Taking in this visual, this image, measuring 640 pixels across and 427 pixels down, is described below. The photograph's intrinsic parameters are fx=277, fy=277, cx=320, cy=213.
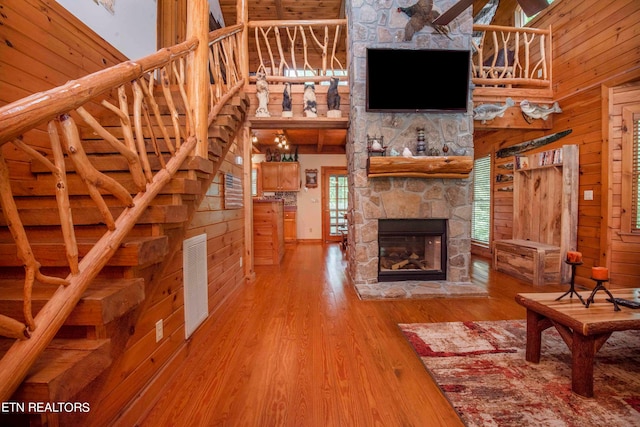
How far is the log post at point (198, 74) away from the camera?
71.0 inches

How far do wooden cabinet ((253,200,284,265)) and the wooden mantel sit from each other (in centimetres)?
204

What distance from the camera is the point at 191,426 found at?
136 centimetres

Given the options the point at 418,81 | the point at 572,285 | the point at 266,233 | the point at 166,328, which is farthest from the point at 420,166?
the point at 166,328

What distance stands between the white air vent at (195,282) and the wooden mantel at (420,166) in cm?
196

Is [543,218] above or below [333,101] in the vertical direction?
below

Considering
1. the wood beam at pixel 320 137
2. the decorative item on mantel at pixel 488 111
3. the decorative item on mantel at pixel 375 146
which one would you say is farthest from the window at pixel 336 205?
the decorative item on mantel at pixel 375 146

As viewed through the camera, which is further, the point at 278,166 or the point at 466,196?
the point at 278,166

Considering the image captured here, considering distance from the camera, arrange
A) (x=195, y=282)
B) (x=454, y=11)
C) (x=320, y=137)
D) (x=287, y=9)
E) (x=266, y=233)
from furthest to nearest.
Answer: (x=320, y=137), (x=287, y=9), (x=266, y=233), (x=454, y=11), (x=195, y=282)

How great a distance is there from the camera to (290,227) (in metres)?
7.11

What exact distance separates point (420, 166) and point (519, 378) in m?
2.11

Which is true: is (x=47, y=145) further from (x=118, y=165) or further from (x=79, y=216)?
(x=79, y=216)

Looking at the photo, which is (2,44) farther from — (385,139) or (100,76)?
(385,139)

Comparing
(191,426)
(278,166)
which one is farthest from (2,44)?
(278,166)

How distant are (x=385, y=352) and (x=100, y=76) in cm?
221
